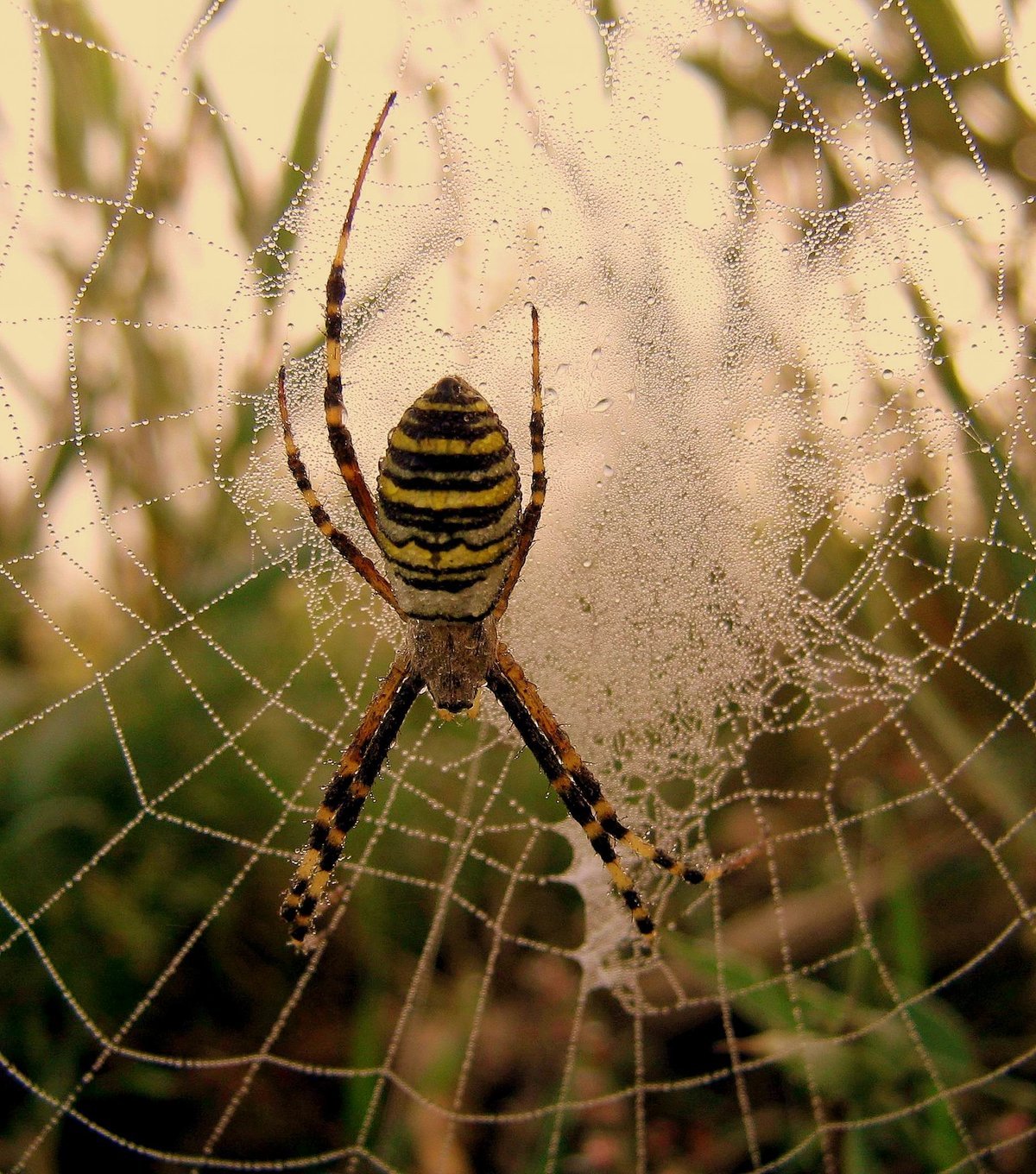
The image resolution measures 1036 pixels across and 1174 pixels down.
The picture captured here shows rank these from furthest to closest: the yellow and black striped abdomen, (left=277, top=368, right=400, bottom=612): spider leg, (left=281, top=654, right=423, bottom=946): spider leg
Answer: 1. (left=281, top=654, right=423, bottom=946): spider leg
2. (left=277, top=368, right=400, bottom=612): spider leg
3. the yellow and black striped abdomen

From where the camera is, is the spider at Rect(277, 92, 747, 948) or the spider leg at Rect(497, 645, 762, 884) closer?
the spider at Rect(277, 92, 747, 948)

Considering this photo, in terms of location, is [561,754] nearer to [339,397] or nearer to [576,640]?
[576,640]

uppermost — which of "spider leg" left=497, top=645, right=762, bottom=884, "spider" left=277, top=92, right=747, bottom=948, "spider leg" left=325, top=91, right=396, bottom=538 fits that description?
"spider leg" left=325, top=91, right=396, bottom=538

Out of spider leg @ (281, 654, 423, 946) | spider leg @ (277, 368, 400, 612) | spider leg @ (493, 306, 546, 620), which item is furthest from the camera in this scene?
spider leg @ (281, 654, 423, 946)

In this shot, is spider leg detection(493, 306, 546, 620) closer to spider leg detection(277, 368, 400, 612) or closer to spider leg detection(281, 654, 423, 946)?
spider leg detection(277, 368, 400, 612)

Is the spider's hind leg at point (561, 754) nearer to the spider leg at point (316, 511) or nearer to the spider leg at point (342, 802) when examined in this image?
the spider leg at point (342, 802)

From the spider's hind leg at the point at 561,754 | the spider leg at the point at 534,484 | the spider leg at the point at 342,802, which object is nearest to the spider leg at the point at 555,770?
the spider's hind leg at the point at 561,754

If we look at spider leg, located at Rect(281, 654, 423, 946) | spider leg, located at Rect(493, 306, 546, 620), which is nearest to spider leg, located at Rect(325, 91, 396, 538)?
spider leg, located at Rect(493, 306, 546, 620)
